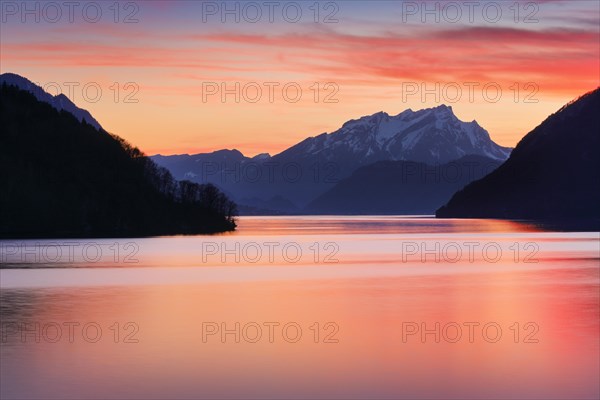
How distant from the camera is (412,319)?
49531mm

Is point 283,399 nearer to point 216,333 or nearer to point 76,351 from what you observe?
point 76,351

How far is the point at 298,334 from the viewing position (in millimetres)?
43375

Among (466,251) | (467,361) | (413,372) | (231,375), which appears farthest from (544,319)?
(466,251)

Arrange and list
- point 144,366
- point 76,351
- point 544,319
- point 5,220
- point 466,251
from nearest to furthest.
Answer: point 144,366
point 76,351
point 544,319
point 466,251
point 5,220

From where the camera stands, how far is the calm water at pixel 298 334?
31234 millimetres

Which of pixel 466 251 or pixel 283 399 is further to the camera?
pixel 466 251

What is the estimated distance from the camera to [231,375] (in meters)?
32.8

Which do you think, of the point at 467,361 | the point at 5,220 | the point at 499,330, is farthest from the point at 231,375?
the point at 5,220

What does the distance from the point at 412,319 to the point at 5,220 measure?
154 metres

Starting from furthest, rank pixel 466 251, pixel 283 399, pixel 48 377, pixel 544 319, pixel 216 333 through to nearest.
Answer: pixel 466 251, pixel 544 319, pixel 216 333, pixel 48 377, pixel 283 399

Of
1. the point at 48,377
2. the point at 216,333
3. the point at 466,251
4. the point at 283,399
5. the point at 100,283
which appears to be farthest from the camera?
the point at 466,251

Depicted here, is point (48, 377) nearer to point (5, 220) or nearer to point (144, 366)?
point (144, 366)

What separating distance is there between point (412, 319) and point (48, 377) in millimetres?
22478

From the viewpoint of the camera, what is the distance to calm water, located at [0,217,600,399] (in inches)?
1230
